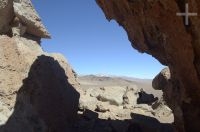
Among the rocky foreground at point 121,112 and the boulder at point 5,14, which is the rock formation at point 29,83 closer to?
the boulder at point 5,14

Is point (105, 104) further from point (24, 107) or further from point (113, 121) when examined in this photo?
point (24, 107)

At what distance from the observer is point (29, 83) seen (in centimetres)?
1188

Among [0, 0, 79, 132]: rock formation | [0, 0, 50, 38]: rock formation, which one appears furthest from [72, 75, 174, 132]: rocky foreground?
[0, 0, 50, 38]: rock formation

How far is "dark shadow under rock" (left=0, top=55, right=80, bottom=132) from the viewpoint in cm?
1097

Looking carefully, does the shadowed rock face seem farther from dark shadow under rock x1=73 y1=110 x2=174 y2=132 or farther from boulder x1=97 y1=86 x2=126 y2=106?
boulder x1=97 y1=86 x2=126 y2=106

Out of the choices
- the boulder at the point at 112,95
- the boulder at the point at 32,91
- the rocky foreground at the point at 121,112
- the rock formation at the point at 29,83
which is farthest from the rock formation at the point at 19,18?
the boulder at the point at 112,95

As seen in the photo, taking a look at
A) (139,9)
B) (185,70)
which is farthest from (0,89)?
(185,70)

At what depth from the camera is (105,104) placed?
729 inches

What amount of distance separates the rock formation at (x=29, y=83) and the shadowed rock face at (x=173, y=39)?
295 centimetres

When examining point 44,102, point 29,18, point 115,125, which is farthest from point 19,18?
point 115,125

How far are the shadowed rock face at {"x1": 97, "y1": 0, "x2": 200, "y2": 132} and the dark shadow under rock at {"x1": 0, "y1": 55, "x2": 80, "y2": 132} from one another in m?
3.09

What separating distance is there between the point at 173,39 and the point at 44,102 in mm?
4571

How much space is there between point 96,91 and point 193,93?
31.6 ft

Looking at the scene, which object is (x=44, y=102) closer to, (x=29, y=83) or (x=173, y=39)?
(x=29, y=83)
